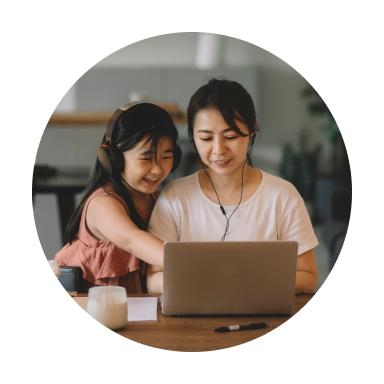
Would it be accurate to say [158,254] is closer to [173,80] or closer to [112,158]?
[112,158]

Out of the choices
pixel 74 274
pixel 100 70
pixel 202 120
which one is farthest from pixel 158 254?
pixel 100 70

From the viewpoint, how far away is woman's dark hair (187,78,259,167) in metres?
1.13

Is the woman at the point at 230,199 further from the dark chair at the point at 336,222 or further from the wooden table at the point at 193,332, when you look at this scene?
the dark chair at the point at 336,222

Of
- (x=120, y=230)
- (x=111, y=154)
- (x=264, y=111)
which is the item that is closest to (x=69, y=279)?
(x=120, y=230)

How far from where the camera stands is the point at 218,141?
3.75 feet

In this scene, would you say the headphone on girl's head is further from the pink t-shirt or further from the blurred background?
the blurred background

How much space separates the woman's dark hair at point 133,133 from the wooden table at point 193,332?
17.0 inches

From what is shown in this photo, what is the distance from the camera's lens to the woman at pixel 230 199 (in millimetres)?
1155

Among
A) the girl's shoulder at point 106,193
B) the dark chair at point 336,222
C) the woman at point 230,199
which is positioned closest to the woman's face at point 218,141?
the woman at point 230,199

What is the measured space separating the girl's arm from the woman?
4.1 inches

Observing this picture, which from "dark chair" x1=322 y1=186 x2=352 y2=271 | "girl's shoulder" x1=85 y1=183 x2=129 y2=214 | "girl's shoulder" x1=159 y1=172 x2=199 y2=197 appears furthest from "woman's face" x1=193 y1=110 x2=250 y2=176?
"dark chair" x1=322 y1=186 x2=352 y2=271

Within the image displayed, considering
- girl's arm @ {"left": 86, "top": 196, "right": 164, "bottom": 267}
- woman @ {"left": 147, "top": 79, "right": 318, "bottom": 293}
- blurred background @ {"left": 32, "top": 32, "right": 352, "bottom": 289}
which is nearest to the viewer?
girl's arm @ {"left": 86, "top": 196, "right": 164, "bottom": 267}

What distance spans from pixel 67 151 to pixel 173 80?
1.00 metres

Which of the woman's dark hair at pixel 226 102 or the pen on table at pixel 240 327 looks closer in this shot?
the pen on table at pixel 240 327
